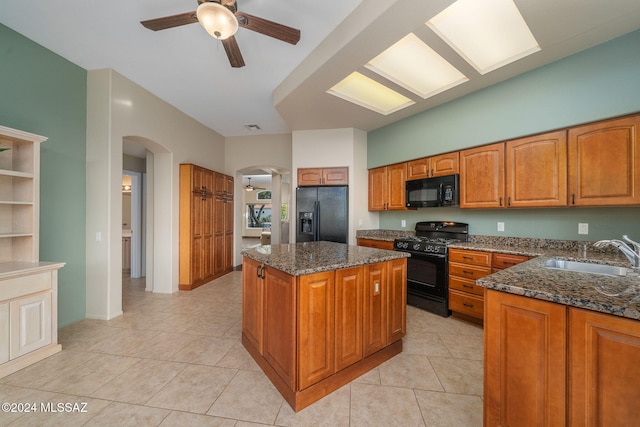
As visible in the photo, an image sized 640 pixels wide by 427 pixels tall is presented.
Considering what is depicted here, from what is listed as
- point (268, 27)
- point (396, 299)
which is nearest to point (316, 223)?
point (396, 299)

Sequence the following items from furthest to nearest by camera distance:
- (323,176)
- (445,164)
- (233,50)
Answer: (323,176) → (445,164) → (233,50)

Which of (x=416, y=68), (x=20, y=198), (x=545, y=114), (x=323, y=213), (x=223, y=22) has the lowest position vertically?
(x=323, y=213)

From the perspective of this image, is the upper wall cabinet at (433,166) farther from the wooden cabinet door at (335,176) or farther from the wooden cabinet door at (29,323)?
the wooden cabinet door at (29,323)

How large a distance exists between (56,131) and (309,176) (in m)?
3.21

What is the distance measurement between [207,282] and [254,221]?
8.63m

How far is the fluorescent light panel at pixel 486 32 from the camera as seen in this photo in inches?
78.7

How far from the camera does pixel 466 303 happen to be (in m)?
2.84

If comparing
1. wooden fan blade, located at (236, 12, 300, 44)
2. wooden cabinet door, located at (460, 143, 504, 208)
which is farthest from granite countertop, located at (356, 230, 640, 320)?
wooden fan blade, located at (236, 12, 300, 44)

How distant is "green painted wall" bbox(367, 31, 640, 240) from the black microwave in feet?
1.26

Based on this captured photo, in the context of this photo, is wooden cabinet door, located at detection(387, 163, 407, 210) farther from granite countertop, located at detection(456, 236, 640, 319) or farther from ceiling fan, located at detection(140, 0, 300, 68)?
ceiling fan, located at detection(140, 0, 300, 68)

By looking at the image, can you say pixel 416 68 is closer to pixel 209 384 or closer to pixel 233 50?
pixel 233 50

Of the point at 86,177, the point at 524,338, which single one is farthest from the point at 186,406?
the point at 86,177

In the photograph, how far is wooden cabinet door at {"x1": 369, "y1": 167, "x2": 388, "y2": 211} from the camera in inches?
166

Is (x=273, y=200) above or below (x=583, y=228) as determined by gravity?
above
